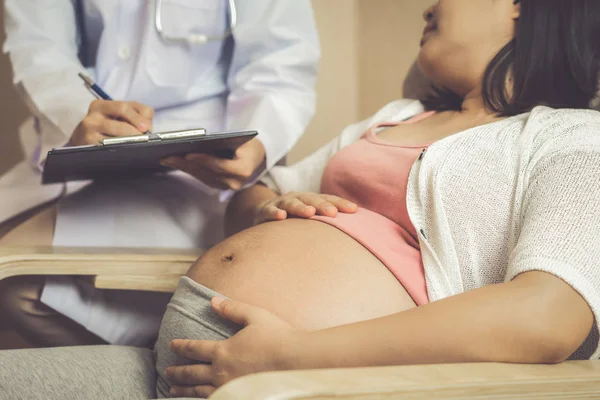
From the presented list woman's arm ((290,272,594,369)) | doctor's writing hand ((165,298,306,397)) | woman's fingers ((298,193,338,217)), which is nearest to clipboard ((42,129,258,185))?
woman's fingers ((298,193,338,217))

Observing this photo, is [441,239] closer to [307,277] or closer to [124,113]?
[307,277]

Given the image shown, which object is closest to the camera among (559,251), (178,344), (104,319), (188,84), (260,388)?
(260,388)

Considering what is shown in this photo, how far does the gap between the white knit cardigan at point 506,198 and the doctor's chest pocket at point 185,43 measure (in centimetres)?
62

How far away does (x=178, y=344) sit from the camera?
686mm

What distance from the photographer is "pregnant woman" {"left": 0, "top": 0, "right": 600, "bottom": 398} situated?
57cm

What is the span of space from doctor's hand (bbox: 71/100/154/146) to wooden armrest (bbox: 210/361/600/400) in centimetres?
64

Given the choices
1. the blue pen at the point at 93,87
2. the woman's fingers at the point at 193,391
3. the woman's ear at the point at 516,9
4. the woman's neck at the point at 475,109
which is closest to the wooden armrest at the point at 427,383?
the woman's fingers at the point at 193,391

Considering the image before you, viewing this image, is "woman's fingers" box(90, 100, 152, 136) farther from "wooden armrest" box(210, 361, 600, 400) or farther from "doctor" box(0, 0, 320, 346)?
"wooden armrest" box(210, 361, 600, 400)

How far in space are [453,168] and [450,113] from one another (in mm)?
256

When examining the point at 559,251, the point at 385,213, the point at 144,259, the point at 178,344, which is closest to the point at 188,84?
the point at 144,259

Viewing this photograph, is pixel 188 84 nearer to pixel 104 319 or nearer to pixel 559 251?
pixel 104 319

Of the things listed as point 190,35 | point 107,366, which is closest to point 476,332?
point 107,366

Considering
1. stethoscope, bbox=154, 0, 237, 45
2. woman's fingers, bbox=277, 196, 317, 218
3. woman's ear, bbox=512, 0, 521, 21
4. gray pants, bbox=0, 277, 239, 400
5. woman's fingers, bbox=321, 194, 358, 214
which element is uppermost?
woman's ear, bbox=512, 0, 521, 21

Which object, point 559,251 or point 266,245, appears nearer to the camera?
point 559,251
